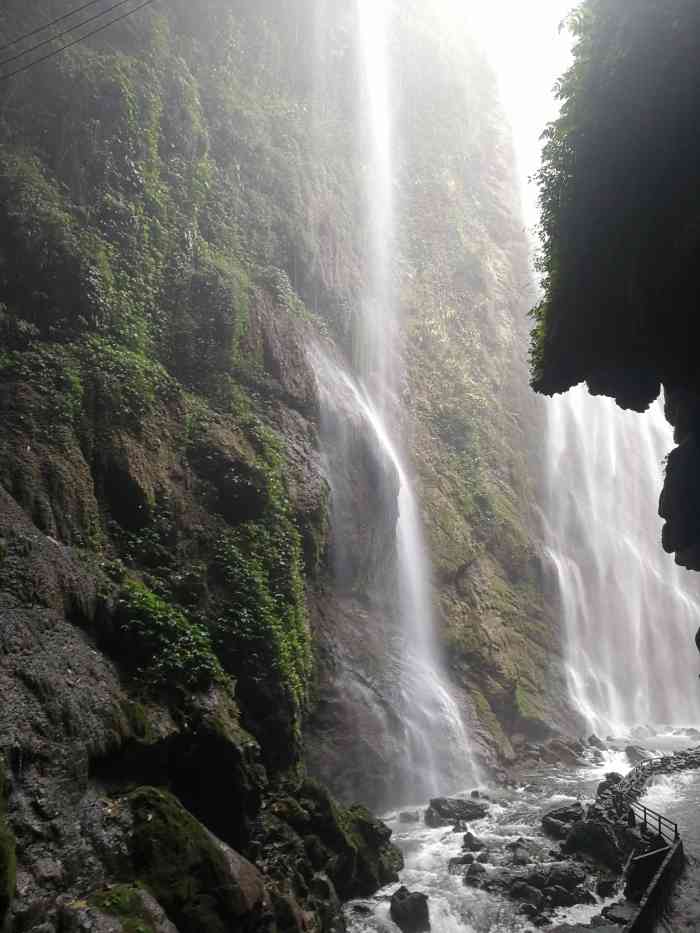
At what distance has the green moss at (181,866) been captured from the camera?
8.26 m

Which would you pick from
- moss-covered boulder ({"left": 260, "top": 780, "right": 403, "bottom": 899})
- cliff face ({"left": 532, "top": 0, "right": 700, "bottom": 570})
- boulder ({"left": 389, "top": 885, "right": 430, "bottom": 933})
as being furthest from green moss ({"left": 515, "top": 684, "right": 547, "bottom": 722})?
cliff face ({"left": 532, "top": 0, "right": 700, "bottom": 570})

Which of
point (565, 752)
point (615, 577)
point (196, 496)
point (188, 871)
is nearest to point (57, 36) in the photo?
point (196, 496)

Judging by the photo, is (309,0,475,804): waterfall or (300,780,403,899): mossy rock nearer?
(300,780,403,899): mossy rock

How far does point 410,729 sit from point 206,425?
10475 millimetres

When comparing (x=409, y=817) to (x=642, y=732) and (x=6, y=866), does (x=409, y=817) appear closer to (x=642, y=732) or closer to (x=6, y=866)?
(x=6, y=866)

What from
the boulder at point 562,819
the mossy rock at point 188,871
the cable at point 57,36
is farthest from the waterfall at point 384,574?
the cable at point 57,36

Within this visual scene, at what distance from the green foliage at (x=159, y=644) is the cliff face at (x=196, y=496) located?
0.04 m

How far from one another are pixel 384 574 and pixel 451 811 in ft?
26.8

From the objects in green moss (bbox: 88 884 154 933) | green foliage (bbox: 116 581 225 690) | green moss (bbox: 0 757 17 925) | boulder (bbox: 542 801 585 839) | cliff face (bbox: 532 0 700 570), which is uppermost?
cliff face (bbox: 532 0 700 570)

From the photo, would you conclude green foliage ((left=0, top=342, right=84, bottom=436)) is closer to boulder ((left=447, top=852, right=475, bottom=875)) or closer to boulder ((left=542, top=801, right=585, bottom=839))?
boulder ((left=447, top=852, right=475, bottom=875))

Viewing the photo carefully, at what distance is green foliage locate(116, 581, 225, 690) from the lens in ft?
36.5

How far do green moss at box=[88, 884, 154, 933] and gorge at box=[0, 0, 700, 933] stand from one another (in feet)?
0.13

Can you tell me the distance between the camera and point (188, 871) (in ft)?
28.4

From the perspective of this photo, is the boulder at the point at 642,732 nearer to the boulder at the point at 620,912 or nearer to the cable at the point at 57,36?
the boulder at the point at 620,912
